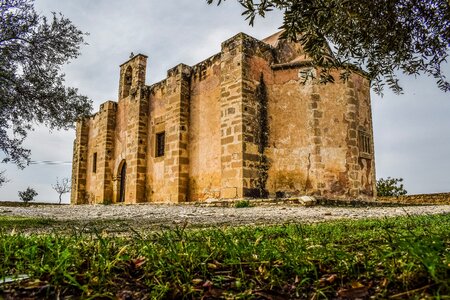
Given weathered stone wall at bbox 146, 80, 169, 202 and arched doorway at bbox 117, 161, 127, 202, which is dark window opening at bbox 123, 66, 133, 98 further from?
arched doorway at bbox 117, 161, 127, 202

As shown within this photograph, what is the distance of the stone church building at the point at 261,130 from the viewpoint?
38.9 feet

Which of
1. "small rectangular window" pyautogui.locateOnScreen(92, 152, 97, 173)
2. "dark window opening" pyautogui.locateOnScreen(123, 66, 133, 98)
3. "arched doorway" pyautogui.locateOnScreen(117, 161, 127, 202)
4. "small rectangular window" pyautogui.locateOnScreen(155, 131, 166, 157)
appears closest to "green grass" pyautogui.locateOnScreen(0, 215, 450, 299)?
"small rectangular window" pyautogui.locateOnScreen(155, 131, 166, 157)

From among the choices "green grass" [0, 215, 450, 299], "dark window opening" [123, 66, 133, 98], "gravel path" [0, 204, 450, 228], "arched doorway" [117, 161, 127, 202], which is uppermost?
"dark window opening" [123, 66, 133, 98]

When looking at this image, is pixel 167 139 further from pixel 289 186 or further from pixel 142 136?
pixel 289 186

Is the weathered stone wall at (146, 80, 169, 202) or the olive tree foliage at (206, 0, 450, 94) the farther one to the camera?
the weathered stone wall at (146, 80, 169, 202)

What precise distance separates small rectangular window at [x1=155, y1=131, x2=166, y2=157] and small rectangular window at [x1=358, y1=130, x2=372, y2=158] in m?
8.25

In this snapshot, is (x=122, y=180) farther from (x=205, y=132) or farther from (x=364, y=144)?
(x=364, y=144)

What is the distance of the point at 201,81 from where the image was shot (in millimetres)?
14406

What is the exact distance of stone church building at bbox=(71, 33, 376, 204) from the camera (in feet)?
38.9

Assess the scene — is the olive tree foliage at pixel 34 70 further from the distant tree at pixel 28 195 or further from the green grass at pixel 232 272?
the distant tree at pixel 28 195

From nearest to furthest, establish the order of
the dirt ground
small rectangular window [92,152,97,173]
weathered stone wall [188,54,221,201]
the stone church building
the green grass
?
the green grass → the dirt ground → the stone church building → weathered stone wall [188,54,221,201] → small rectangular window [92,152,97,173]

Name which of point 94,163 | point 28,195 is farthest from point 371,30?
point 28,195

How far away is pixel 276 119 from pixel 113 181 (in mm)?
10642

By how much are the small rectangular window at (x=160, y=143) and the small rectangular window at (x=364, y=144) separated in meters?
8.25
